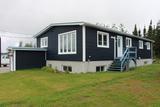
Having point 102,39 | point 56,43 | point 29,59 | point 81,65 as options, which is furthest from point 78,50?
point 29,59

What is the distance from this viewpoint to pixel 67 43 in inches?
774

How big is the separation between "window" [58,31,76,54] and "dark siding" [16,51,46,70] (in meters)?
2.92

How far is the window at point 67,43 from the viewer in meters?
19.0

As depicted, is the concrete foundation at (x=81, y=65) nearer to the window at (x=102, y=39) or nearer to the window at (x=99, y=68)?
the window at (x=99, y=68)

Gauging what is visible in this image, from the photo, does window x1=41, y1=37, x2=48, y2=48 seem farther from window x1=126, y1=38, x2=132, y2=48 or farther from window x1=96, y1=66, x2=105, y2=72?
window x1=126, y1=38, x2=132, y2=48

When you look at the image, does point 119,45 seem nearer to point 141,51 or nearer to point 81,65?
point 81,65

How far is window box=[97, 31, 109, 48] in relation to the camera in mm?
19594

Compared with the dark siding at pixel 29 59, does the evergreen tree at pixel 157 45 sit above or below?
above

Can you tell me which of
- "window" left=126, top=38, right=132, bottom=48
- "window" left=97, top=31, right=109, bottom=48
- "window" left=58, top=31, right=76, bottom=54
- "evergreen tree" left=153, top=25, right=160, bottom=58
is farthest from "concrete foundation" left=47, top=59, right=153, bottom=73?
"evergreen tree" left=153, top=25, right=160, bottom=58

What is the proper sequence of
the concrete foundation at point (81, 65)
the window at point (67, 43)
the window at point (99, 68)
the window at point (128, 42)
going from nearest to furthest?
the concrete foundation at point (81, 65), the window at point (67, 43), the window at point (99, 68), the window at point (128, 42)

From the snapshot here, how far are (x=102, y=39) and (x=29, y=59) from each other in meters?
7.02

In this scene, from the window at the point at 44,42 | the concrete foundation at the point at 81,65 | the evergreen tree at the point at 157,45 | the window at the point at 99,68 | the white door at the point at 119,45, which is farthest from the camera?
the evergreen tree at the point at 157,45

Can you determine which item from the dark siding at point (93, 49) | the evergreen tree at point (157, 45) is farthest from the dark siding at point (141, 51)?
the evergreen tree at point (157, 45)

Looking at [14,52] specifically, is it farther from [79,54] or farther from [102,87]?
[102,87]
